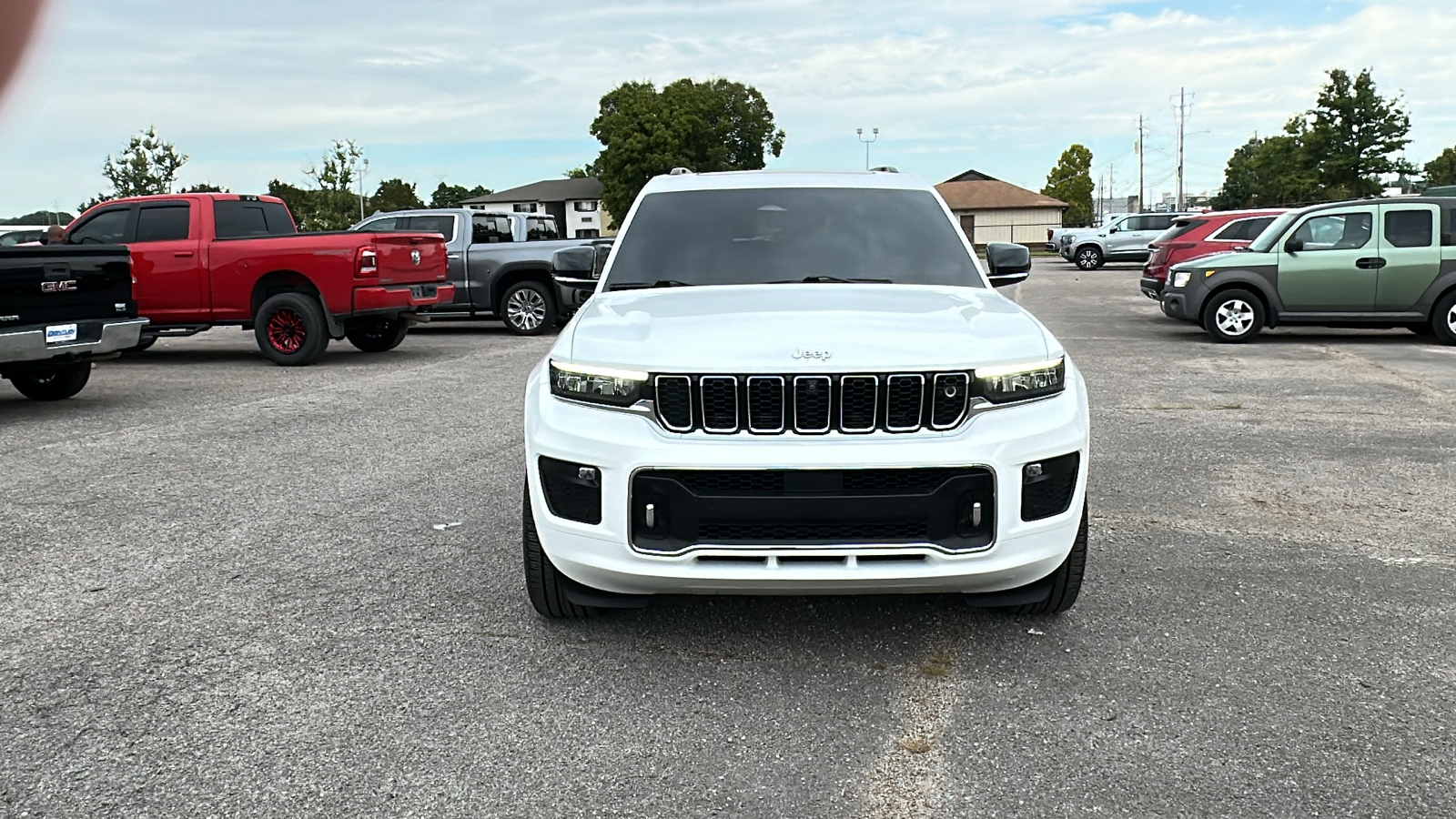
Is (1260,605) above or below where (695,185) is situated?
below

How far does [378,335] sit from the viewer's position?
586 inches

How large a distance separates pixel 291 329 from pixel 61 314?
384 centimetres

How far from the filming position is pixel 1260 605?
4.50m

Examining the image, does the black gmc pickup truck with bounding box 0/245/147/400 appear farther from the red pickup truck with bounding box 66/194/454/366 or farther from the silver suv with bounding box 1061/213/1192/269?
the silver suv with bounding box 1061/213/1192/269

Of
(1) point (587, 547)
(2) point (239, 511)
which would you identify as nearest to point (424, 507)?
(2) point (239, 511)

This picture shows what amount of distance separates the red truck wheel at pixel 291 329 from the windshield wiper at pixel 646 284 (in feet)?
28.5

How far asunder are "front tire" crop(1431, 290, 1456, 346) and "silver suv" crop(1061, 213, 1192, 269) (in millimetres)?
25241

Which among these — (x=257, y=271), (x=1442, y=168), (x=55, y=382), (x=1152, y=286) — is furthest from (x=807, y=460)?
(x=1442, y=168)

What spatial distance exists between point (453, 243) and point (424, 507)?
11.9 meters

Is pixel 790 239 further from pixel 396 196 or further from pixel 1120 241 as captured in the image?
pixel 396 196

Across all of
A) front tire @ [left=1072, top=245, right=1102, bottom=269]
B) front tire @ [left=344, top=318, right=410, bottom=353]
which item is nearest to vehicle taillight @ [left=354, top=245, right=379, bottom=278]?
front tire @ [left=344, top=318, right=410, bottom=353]

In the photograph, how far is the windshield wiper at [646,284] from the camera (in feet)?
16.6

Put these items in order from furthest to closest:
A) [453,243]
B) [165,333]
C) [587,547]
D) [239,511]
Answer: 1. [453,243]
2. [165,333]
3. [239,511]
4. [587,547]

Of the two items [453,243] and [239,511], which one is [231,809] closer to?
[239,511]
